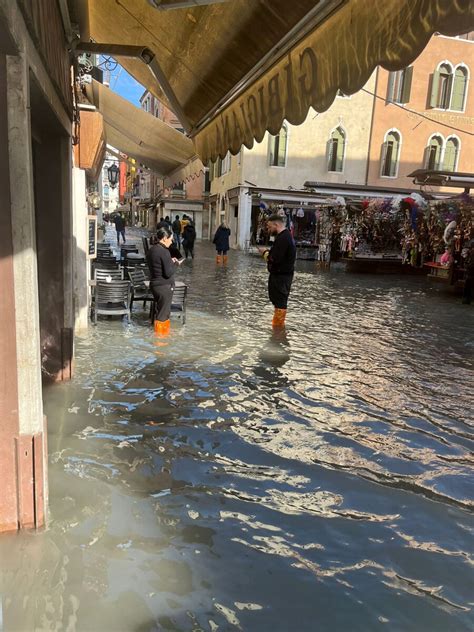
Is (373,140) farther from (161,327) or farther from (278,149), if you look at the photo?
(161,327)

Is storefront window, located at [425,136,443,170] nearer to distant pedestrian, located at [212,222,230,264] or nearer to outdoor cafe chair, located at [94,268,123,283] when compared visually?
distant pedestrian, located at [212,222,230,264]

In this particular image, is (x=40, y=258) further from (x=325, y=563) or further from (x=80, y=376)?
(x=325, y=563)

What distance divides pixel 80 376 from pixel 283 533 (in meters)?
3.12

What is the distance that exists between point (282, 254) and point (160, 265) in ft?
5.88

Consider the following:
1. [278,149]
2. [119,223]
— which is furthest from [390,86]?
[119,223]

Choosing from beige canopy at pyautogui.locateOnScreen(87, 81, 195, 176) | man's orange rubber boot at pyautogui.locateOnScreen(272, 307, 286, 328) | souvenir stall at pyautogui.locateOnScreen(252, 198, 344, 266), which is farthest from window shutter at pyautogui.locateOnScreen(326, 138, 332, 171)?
man's orange rubber boot at pyautogui.locateOnScreen(272, 307, 286, 328)

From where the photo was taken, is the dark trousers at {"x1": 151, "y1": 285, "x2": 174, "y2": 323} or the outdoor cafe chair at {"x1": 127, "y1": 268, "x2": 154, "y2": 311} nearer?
the dark trousers at {"x1": 151, "y1": 285, "x2": 174, "y2": 323}

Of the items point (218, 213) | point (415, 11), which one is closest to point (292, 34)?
point (415, 11)

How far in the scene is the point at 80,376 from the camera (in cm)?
529

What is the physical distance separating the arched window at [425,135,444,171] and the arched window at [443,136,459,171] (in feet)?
1.14

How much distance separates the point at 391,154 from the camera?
90.9 feet

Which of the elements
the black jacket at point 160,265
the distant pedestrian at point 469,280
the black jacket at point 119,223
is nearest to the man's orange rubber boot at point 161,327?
the black jacket at point 160,265

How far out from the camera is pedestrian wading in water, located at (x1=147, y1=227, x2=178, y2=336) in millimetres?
6934

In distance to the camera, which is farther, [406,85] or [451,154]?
[451,154]
